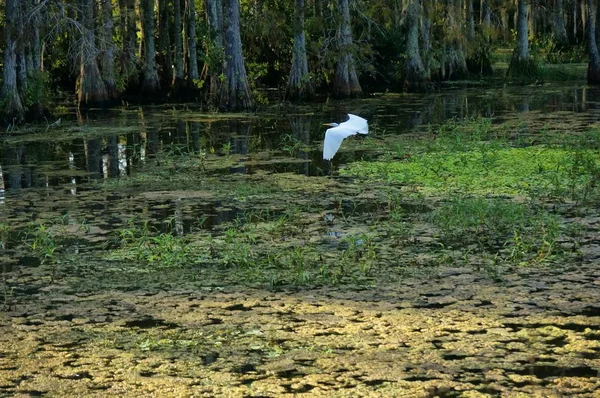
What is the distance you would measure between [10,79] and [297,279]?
42.4 ft

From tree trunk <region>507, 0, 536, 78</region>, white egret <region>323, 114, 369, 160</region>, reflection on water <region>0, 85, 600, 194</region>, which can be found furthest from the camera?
tree trunk <region>507, 0, 536, 78</region>

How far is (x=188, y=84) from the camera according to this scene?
94.6ft

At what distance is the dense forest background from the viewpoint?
63.9 ft

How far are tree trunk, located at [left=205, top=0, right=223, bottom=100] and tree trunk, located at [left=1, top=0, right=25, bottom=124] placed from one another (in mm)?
4728

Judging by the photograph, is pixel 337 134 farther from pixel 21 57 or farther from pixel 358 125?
pixel 21 57

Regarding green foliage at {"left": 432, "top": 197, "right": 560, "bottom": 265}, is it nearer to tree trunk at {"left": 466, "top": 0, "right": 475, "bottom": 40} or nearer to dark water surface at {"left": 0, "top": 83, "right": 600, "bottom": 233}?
dark water surface at {"left": 0, "top": 83, "right": 600, "bottom": 233}

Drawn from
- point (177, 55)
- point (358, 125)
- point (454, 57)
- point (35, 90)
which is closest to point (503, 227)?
point (358, 125)

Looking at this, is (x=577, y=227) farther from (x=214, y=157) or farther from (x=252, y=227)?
(x=214, y=157)

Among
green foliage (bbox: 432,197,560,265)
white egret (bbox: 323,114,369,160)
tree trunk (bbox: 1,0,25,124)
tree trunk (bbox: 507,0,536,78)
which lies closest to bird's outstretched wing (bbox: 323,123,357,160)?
white egret (bbox: 323,114,369,160)

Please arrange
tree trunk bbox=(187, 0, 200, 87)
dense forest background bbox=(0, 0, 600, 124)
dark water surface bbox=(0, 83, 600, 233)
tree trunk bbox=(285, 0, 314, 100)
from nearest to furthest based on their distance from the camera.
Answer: dark water surface bbox=(0, 83, 600, 233), dense forest background bbox=(0, 0, 600, 124), tree trunk bbox=(285, 0, 314, 100), tree trunk bbox=(187, 0, 200, 87)

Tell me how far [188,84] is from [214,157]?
1620cm

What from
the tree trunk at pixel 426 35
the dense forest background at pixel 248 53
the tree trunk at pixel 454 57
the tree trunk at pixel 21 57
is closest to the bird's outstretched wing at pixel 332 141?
the dense forest background at pixel 248 53

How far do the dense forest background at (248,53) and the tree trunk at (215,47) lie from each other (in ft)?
0.12

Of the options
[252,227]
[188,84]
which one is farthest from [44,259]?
[188,84]
